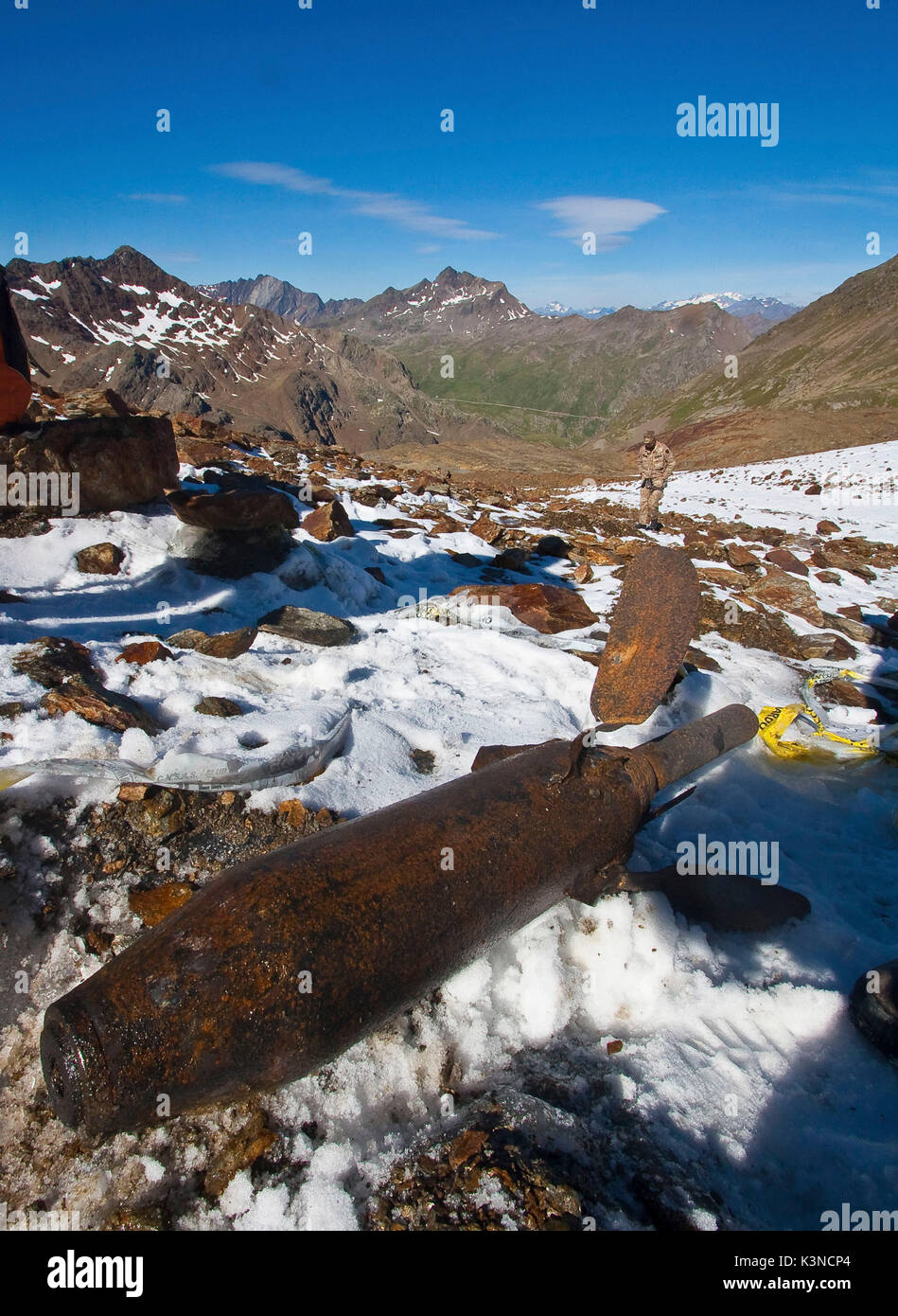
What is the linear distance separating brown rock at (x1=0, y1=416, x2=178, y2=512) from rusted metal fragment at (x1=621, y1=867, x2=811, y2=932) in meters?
6.02

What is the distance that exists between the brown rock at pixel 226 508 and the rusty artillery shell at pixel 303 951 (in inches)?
184

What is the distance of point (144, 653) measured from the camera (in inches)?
177

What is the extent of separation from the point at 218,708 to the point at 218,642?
3.47 feet

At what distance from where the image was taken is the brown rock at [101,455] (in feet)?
19.6

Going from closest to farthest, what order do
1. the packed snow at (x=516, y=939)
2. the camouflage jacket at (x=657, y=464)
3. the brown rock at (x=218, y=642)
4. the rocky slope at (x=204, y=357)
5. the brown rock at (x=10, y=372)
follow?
the packed snow at (x=516, y=939), the brown rock at (x=218, y=642), the brown rock at (x=10, y=372), the camouflage jacket at (x=657, y=464), the rocky slope at (x=204, y=357)

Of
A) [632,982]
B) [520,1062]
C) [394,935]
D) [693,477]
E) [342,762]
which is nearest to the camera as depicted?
[394,935]

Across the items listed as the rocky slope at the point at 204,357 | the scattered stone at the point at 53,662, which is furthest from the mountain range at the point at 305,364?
the scattered stone at the point at 53,662

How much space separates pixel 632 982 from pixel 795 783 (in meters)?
2.64

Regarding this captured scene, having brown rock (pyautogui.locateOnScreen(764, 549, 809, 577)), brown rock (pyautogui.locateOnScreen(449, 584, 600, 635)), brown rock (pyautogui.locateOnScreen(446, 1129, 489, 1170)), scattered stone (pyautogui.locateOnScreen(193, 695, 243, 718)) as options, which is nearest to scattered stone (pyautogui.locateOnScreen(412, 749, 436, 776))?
scattered stone (pyautogui.locateOnScreen(193, 695, 243, 718))

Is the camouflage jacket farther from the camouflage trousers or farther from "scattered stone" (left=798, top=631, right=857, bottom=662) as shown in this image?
"scattered stone" (left=798, top=631, right=857, bottom=662)

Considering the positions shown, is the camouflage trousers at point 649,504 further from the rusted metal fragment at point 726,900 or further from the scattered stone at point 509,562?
the rusted metal fragment at point 726,900
